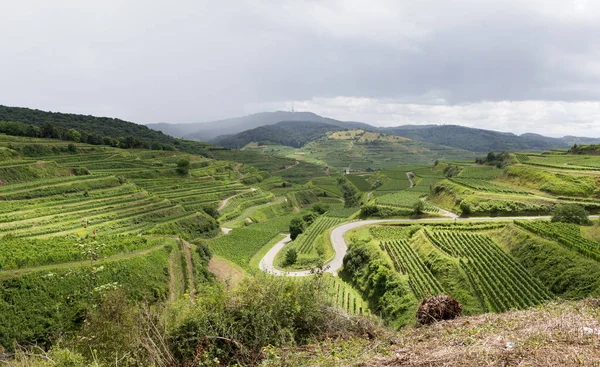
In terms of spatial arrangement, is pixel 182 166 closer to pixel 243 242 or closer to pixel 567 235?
pixel 243 242

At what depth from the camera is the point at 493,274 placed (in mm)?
31781

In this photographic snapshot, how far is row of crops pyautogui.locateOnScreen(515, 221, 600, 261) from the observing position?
95.3ft

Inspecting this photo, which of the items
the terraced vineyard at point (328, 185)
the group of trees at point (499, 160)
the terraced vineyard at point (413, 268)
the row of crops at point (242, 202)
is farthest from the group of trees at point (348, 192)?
the terraced vineyard at point (413, 268)

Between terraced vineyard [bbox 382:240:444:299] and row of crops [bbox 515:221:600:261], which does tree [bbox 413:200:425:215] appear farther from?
row of crops [bbox 515:221:600:261]

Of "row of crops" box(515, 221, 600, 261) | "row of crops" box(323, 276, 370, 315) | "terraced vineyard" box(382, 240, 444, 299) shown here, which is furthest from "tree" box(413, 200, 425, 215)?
"row of crops" box(323, 276, 370, 315)

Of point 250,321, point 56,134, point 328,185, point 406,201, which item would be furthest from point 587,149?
point 56,134

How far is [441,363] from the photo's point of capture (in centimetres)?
720

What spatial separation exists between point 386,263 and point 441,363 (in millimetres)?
31976

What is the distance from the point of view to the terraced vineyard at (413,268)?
31.6 metres

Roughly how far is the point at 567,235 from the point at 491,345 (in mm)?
36519

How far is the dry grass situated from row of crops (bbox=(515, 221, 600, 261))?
24.6m

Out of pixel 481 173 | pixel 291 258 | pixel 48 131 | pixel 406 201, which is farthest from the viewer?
pixel 48 131

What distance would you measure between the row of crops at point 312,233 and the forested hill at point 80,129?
2866 inches

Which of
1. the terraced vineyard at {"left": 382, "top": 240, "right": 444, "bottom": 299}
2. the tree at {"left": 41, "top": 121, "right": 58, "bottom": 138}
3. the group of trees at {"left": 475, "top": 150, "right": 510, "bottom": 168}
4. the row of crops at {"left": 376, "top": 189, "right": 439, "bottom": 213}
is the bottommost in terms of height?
the terraced vineyard at {"left": 382, "top": 240, "right": 444, "bottom": 299}
